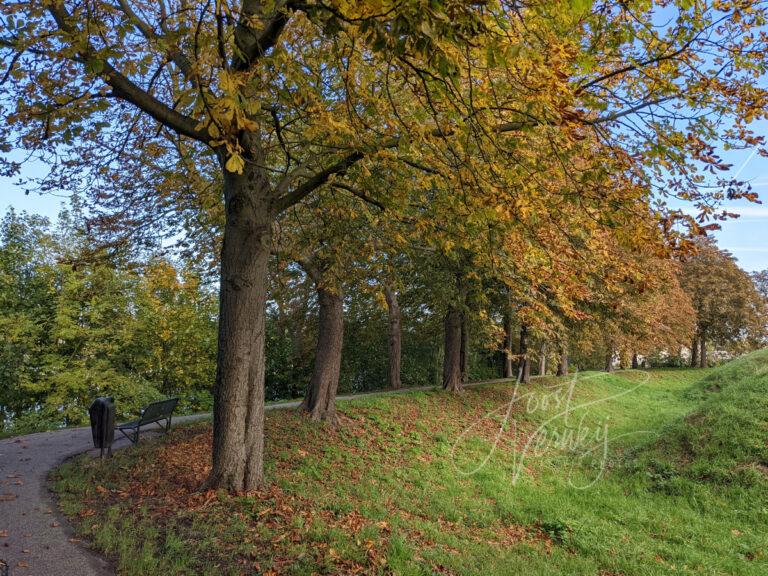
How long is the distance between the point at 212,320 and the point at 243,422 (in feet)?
54.8

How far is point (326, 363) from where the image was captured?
11.4m

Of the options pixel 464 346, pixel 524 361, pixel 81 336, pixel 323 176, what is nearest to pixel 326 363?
pixel 323 176

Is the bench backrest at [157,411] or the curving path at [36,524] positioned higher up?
the bench backrest at [157,411]

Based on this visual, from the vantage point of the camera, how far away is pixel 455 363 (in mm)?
16844

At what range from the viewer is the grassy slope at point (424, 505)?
4938 millimetres

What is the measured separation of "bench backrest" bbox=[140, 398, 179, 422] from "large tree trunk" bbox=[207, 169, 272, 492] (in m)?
3.32

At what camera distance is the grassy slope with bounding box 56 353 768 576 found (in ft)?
16.2

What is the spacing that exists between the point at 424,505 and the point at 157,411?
5.38 meters

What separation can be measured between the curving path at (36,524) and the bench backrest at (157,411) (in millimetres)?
791

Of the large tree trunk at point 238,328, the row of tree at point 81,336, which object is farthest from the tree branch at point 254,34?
the row of tree at point 81,336

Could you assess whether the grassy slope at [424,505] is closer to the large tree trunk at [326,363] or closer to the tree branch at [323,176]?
the large tree trunk at [326,363]

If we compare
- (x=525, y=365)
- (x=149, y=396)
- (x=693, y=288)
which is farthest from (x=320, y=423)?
(x=693, y=288)

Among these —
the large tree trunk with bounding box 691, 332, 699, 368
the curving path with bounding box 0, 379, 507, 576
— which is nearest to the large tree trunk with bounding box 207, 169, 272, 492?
the curving path with bounding box 0, 379, 507, 576

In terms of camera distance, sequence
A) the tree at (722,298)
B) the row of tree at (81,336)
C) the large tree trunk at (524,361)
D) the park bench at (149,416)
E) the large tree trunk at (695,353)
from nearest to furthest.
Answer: the park bench at (149,416)
the row of tree at (81,336)
the large tree trunk at (524,361)
the tree at (722,298)
the large tree trunk at (695,353)
